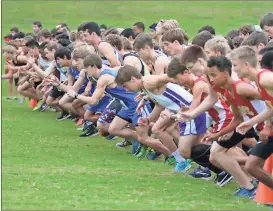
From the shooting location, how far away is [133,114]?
14070 millimetres

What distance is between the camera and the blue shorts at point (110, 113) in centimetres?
1532

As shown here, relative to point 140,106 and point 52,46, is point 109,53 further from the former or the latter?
point 52,46

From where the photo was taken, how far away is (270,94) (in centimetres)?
904

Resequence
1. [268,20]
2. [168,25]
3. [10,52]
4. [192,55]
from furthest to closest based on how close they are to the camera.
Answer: [10,52], [168,25], [268,20], [192,55]

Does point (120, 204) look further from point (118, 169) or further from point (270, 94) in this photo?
point (118, 169)

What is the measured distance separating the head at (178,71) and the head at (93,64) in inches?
129

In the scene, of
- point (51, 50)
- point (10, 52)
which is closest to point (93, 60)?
point (51, 50)

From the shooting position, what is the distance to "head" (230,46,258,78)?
30.9 feet

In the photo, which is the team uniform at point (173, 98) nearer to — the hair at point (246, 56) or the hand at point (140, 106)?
the hand at point (140, 106)

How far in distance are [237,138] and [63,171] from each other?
9.16ft

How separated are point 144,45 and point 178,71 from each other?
2.66m

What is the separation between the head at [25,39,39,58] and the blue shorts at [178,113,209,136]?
10.9 meters

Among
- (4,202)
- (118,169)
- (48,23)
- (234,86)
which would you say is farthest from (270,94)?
(48,23)

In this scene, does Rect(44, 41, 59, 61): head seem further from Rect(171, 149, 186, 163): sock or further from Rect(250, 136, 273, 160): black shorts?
Rect(250, 136, 273, 160): black shorts
